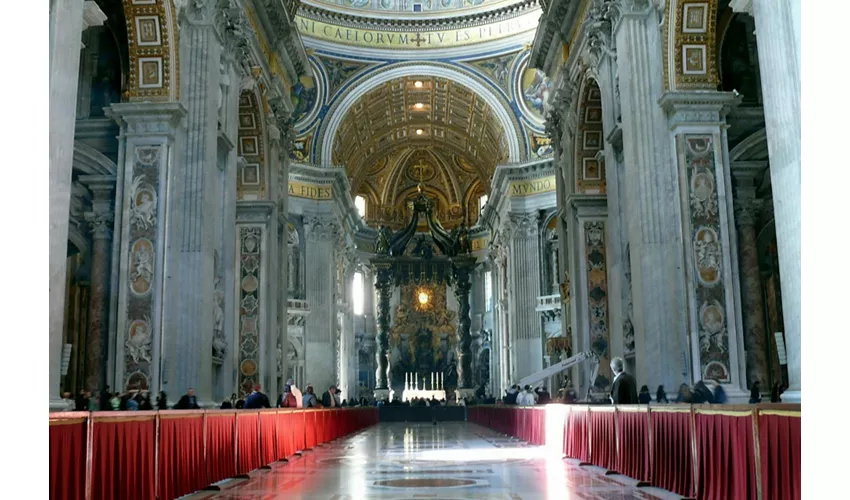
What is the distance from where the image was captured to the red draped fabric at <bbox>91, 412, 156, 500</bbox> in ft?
17.2

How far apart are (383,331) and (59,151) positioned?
30540mm

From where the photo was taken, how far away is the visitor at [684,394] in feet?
35.1

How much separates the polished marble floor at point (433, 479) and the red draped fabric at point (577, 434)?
163mm

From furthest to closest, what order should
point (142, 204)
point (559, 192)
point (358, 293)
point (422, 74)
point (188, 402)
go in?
1. point (358, 293)
2. point (422, 74)
3. point (559, 192)
4. point (142, 204)
5. point (188, 402)

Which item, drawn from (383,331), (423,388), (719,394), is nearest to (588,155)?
(719,394)

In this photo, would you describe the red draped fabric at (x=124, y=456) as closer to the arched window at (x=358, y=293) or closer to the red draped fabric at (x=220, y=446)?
the red draped fabric at (x=220, y=446)

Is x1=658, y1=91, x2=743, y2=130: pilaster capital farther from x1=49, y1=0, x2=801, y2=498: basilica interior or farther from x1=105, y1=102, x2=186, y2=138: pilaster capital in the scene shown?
x1=105, y1=102, x2=186, y2=138: pilaster capital

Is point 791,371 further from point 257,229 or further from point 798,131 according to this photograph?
point 257,229

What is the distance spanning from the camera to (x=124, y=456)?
5.65 m

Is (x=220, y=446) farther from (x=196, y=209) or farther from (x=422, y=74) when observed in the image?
(x=422, y=74)

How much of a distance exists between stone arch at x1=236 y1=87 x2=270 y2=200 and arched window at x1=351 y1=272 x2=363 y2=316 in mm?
22301

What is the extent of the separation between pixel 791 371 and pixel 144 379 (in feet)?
26.1


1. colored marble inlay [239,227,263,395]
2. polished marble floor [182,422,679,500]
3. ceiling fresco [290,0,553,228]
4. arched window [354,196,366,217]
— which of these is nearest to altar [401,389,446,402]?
arched window [354,196,366,217]

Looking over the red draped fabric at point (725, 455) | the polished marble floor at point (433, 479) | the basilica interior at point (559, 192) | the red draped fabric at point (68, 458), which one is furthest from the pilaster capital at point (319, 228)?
the red draped fabric at point (68, 458)
